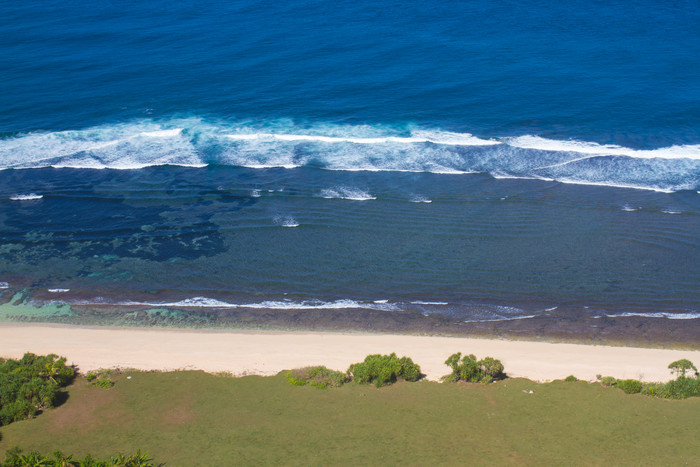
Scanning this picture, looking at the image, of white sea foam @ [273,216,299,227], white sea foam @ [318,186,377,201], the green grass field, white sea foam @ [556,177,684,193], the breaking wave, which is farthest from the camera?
the breaking wave

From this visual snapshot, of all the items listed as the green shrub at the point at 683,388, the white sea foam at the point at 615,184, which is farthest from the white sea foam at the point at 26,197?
the green shrub at the point at 683,388

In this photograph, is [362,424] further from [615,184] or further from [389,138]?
[389,138]

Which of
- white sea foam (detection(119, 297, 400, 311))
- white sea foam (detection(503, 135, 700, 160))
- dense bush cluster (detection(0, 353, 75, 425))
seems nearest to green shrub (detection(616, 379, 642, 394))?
white sea foam (detection(119, 297, 400, 311))

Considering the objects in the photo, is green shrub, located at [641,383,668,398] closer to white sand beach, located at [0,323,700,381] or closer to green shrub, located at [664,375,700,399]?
green shrub, located at [664,375,700,399]

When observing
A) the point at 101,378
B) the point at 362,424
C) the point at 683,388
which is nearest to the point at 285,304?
the point at 101,378

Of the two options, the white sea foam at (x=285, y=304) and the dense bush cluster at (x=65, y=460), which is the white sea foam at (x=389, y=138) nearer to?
the white sea foam at (x=285, y=304)

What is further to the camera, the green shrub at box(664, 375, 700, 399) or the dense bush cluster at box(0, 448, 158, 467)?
the green shrub at box(664, 375, 700, 399)

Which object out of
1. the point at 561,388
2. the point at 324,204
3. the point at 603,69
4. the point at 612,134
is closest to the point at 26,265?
the point at 324,204
